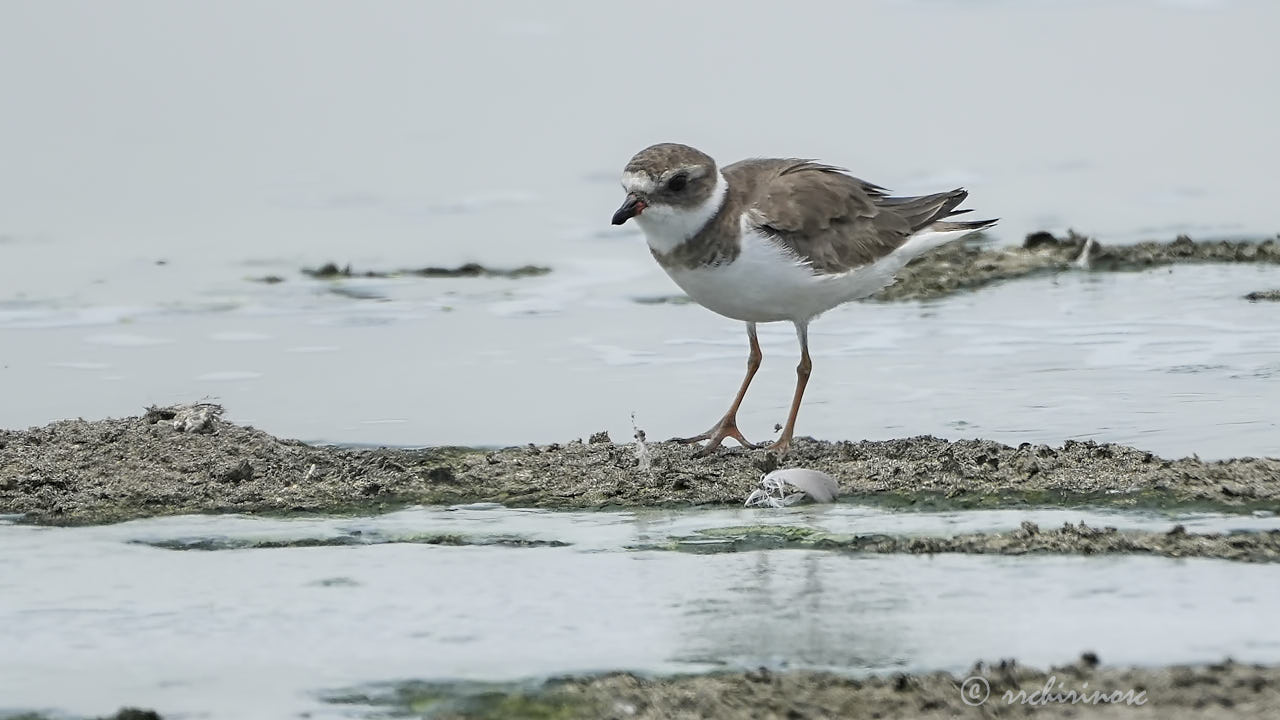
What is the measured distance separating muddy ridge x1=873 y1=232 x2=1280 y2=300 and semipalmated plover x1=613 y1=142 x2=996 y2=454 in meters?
2.13

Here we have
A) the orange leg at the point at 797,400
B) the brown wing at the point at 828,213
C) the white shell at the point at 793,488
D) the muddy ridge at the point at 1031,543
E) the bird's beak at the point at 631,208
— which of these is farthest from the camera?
the brown wing at the point at 828,213

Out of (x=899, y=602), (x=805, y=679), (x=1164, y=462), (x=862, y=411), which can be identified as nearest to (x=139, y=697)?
(x=805, y=679)

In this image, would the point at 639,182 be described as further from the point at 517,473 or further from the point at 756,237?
the point at 517,473

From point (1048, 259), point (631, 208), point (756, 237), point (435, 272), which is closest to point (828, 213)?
point (756, 237)

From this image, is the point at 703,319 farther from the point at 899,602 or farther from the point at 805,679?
the point at 805,679

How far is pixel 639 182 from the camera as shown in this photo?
25.6 feet

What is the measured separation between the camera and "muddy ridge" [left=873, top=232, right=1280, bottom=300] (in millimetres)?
10758

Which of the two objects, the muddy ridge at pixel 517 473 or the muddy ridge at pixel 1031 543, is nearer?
the muddy ridge at pixel 1031 543

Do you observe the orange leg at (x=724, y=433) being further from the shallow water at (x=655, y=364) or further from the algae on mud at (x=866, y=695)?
the algae on mud at (x=866, y=695)

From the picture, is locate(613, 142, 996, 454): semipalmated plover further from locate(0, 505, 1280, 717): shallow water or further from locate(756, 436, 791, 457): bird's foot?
locate(0, 505, 1280, 717): shallow water

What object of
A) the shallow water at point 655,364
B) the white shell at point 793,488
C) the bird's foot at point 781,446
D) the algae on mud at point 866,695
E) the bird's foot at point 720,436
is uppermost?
the shallow water at point 655,364

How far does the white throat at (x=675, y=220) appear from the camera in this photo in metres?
7.76

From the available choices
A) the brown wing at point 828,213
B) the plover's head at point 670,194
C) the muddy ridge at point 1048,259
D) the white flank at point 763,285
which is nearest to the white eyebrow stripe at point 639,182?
the plover's head at point 670,194

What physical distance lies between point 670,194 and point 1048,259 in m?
4.17
